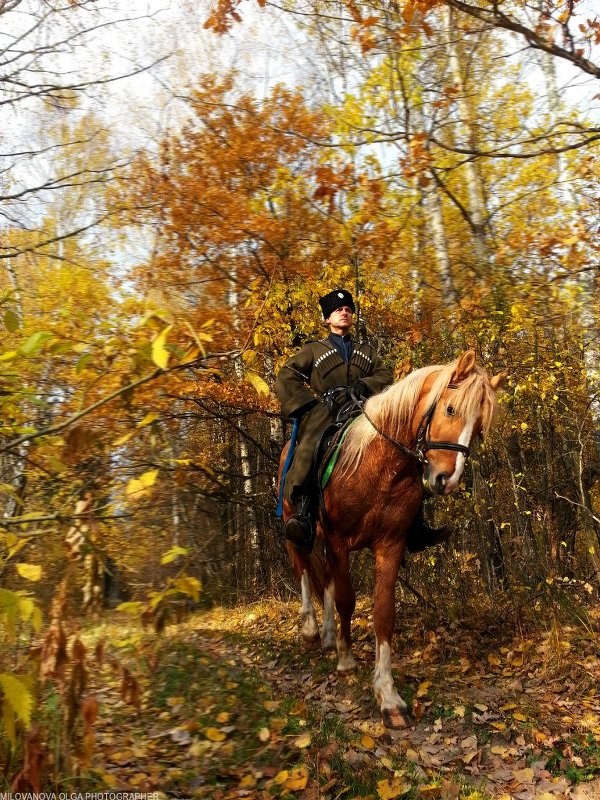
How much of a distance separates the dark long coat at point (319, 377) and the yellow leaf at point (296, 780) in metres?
2.51

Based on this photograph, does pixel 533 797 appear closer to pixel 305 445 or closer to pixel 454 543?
pixel 305 445

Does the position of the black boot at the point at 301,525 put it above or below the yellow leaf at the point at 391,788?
above

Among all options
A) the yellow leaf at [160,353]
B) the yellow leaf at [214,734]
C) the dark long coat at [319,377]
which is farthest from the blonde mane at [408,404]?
the yellow leaf at [160,353]

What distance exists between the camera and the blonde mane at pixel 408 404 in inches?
173

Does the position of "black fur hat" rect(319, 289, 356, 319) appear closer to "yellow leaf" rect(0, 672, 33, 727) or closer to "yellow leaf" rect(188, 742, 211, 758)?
"yellow leaf" rect(188, 742, 211, 758)

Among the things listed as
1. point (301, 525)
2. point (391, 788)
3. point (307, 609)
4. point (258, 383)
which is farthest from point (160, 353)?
point (307, 609)

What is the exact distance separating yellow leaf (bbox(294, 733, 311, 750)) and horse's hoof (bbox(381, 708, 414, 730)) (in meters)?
0.73

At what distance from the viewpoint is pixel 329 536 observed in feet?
18.0

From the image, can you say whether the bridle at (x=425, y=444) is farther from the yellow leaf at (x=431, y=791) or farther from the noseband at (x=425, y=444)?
the yellow leaf at (x=431, y=791)

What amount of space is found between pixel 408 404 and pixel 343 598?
197 cm

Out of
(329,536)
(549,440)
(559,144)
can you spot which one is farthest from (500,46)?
(329,536)

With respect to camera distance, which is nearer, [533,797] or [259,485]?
[533,797]

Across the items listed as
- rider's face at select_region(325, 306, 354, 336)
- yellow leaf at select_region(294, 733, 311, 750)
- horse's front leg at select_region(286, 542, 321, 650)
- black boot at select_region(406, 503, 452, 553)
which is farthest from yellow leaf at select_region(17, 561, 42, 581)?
horse's front leg at select_region(286, 542, 321, 650)

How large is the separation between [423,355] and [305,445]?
3.32m
